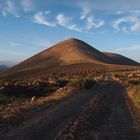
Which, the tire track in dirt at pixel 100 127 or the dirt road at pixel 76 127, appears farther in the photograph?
the tire track in dirt at pixel 100 127

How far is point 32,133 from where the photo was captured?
1359 cm

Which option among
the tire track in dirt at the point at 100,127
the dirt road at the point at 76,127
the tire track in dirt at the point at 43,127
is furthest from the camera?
the tire track in dirt at the point at 100,127

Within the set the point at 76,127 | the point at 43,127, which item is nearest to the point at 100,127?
the point at 76,127

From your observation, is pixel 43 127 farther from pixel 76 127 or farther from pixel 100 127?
pixel 100 127

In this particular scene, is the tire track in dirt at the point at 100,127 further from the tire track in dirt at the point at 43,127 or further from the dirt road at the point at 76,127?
the tire track in dirt at the point at 43,127

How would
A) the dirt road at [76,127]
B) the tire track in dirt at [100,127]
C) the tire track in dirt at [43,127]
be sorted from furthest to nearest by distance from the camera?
1. the tire track in dirt at [100,127]
2. the dirt road at [76,127]
3. the tire track in dirt at [43,127]

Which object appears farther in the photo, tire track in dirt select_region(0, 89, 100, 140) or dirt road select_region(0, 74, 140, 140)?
dirt road select_region(0, 74, 140, 140)

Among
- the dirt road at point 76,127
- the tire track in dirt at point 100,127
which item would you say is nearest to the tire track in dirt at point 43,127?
the dirt road at point 76,127

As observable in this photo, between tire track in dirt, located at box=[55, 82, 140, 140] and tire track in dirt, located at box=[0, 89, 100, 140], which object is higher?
→ tire track in dirt, located at box=[0, 89, 100, 140]

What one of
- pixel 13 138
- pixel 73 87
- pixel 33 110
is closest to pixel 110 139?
pixel 13 138

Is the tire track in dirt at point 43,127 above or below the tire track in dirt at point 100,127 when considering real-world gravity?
above

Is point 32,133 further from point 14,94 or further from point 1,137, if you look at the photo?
point 14,94

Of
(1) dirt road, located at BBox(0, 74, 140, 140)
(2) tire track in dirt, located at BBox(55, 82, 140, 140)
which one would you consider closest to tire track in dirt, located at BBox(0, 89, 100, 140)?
(1) dirt road, located at BBox(0, 74, 140, 140)

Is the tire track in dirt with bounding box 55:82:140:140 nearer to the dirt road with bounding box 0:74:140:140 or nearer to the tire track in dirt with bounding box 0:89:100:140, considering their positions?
the dirt road with bounding box 0:74:140:140
